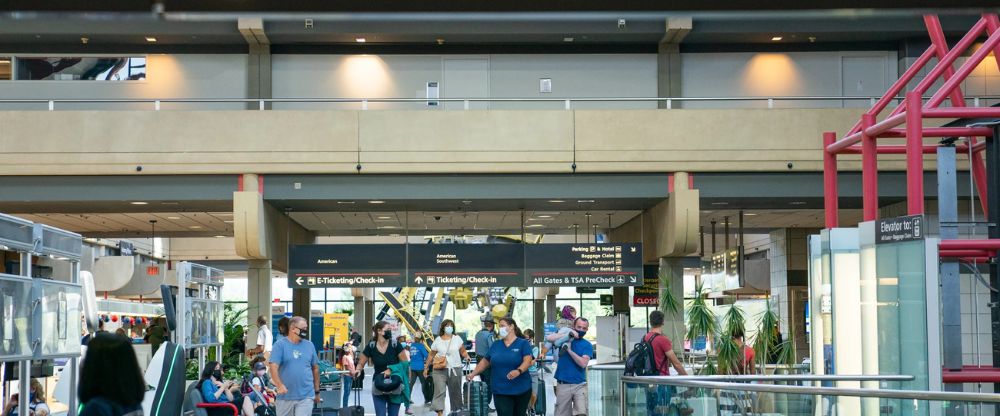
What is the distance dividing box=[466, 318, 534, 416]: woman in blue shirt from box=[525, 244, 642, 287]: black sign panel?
360 inches

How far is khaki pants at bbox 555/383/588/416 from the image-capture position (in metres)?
14.0

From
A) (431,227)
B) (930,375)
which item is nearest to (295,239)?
(431,227)

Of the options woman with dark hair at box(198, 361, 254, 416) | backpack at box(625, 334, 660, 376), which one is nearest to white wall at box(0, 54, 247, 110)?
woman with dark hair at box(198, 361, 254, 416)

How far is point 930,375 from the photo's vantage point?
11344mm

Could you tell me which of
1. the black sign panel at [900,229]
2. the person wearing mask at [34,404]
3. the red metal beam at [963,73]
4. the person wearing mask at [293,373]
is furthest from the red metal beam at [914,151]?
the person wearing mask at [34,404]

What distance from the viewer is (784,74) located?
23.0 meters

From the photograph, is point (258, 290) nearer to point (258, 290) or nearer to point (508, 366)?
point (258, 290)

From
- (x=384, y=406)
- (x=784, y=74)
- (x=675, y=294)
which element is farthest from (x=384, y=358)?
(x=784, y=74)

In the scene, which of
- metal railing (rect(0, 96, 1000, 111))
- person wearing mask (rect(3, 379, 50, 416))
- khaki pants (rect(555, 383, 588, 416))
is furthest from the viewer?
metal railing (rect(0, 96, 1000, 111))

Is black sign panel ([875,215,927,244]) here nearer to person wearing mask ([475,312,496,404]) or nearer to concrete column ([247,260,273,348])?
person wearing mask ([475,312,496,404])

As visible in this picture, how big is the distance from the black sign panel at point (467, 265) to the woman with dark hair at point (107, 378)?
1734 centimetres

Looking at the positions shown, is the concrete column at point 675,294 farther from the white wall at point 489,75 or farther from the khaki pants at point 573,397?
the khaki pants at point 573,397

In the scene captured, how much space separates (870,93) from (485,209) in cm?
756

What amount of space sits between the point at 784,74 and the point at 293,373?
13.6 meters
